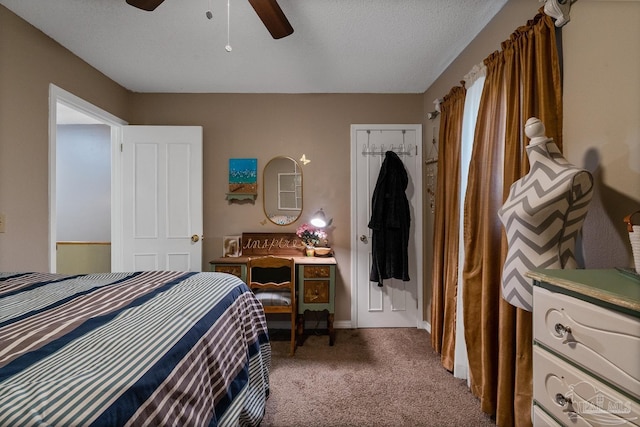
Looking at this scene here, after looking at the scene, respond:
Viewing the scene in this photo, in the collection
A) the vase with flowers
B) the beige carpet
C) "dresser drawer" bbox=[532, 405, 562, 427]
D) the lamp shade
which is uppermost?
the lamp shade

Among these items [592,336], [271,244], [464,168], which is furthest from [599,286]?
[271,244]

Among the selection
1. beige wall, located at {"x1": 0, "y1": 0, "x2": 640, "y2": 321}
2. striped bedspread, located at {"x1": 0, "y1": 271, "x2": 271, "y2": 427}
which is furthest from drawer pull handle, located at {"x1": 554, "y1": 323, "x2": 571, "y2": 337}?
striped bedspread, located at {"x1": 0, "y1": 271, "x2": 271, "y2": 427}

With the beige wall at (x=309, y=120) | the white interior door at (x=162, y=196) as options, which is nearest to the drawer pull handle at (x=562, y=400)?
the beige wall at (x=309, y=120)

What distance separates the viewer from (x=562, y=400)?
811mm

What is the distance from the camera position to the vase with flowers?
9.27 feet

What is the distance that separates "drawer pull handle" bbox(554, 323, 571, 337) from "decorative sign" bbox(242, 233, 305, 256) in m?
2.29

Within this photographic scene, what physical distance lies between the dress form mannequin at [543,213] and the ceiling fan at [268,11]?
1318 millimetres

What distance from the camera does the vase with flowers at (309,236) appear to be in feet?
9.27

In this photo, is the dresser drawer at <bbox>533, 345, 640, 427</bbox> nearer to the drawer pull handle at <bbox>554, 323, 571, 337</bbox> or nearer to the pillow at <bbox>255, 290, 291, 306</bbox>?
the drawer pull handle at <bbox>554, 323, 571, 337</bbox>

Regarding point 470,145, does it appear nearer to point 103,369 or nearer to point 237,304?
point 237,304

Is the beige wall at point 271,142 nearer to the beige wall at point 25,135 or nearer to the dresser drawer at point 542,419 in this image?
the beige wall at point 25,135

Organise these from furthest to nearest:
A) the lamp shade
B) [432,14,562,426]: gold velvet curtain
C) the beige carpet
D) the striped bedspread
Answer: the lamp shade → the beige carpet → [432,14,562,426]: gold velvet curtain → the striped bedspread

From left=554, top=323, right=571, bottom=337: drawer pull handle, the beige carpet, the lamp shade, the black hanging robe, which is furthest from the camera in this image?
the lamp shade

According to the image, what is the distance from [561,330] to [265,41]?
2319 millimetres
